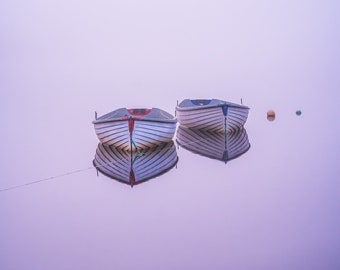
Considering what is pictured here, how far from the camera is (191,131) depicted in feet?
14.2

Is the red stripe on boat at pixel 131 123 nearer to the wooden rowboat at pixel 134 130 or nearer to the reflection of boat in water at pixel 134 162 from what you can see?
the wooden rowboat at pixel 134 130

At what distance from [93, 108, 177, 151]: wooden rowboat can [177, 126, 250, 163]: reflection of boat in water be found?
1.06ft

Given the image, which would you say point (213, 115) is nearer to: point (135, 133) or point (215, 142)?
point (215, 142)

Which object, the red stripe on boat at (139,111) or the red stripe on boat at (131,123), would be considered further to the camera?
the red stripe on boat at (139,111)

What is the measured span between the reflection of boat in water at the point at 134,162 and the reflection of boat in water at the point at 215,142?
270mm

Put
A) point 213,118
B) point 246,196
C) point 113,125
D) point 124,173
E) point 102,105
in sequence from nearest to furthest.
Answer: point 246,196
point 124,173
point 113,125
point 213,118
point 102,105

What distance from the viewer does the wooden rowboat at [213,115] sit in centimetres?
387
